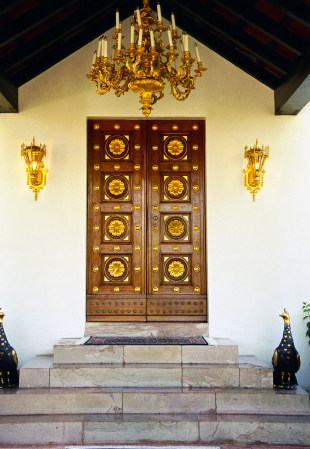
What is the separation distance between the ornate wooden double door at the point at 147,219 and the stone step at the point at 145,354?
0.81m

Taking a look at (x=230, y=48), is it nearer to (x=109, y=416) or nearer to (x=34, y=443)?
(x=109, y=416)

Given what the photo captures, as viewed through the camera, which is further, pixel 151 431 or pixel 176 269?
pixel 176 269

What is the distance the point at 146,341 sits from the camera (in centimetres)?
601

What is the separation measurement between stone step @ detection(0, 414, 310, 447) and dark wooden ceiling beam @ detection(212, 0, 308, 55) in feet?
13.0

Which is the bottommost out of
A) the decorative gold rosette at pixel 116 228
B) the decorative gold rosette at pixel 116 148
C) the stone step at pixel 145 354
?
the stone step at pixel 145 354

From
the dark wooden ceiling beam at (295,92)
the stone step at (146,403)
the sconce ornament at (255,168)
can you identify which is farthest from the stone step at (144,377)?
the dark wooden ceiling beam at (295,92)

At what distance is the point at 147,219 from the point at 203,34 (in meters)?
2.54

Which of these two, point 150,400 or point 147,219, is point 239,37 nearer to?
point 147,219

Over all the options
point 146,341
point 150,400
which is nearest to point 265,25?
point 146,341

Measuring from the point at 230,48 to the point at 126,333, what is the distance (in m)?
3.88

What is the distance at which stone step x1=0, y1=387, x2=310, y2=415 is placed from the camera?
515 cm

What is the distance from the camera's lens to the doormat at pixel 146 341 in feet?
19.3

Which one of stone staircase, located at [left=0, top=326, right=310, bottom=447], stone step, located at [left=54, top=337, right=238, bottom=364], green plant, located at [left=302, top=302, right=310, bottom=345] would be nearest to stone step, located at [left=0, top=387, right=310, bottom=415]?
stone staircase, located at [left=0, top=326, right=310, bottom=447]

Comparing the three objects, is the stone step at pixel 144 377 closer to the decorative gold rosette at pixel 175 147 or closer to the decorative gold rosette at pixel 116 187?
the decorative gold rosette at pixel 116 187
